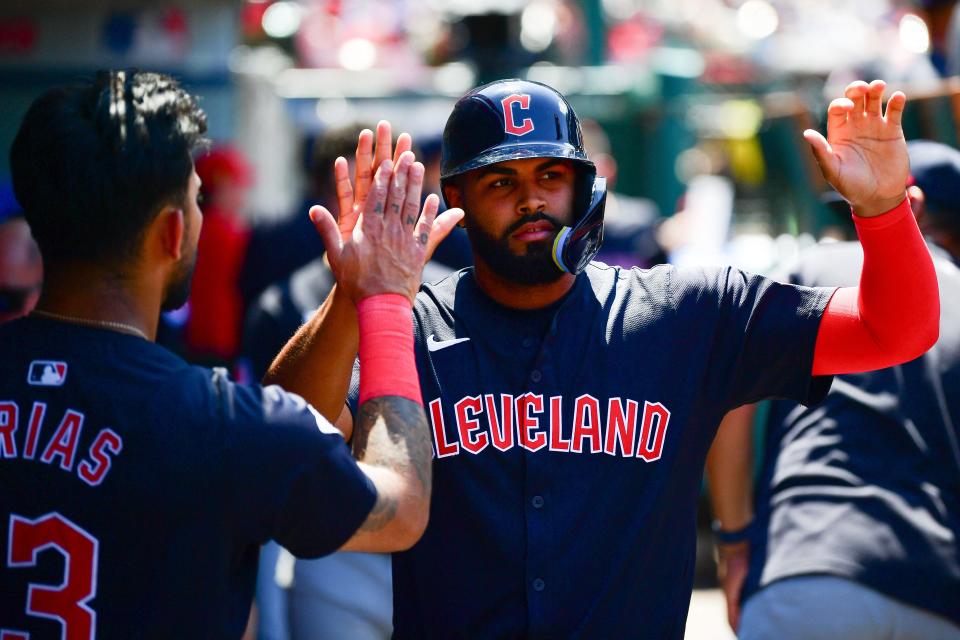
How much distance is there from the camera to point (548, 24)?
9.23 metres

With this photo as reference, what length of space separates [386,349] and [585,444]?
59cm

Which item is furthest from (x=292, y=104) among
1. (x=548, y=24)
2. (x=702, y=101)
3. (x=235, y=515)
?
(x=235, y=515)

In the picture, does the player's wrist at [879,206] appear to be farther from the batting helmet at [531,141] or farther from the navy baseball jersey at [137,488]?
the navy baseball jersey at [137,488]

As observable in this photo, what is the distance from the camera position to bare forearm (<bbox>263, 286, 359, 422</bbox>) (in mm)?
2600

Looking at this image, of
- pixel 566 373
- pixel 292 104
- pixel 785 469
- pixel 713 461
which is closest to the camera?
pixel 566 373

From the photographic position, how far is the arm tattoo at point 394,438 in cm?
219

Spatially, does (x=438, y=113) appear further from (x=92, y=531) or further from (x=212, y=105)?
(x=92, y=531)

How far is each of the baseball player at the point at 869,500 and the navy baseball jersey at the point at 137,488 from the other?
1780 mm

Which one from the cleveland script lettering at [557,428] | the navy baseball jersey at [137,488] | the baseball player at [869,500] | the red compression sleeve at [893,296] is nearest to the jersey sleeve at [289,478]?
the navy baseball jersey at [137,488]

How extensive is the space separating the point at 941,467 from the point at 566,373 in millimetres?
1341

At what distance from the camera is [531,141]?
9.34 feet

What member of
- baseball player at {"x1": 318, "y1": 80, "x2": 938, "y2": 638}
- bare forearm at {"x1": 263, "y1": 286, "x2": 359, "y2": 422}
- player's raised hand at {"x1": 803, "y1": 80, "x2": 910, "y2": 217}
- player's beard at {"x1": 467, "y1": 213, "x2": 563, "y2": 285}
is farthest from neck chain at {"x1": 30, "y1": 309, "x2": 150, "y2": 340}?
player's raised hand at {"x1": 803, "y1": 80, "x2": 910, "y2": 217}

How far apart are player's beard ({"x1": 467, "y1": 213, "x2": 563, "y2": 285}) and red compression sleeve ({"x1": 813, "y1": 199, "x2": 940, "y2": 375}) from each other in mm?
659

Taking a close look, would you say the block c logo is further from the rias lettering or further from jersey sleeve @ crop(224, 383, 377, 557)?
the rias lettering
